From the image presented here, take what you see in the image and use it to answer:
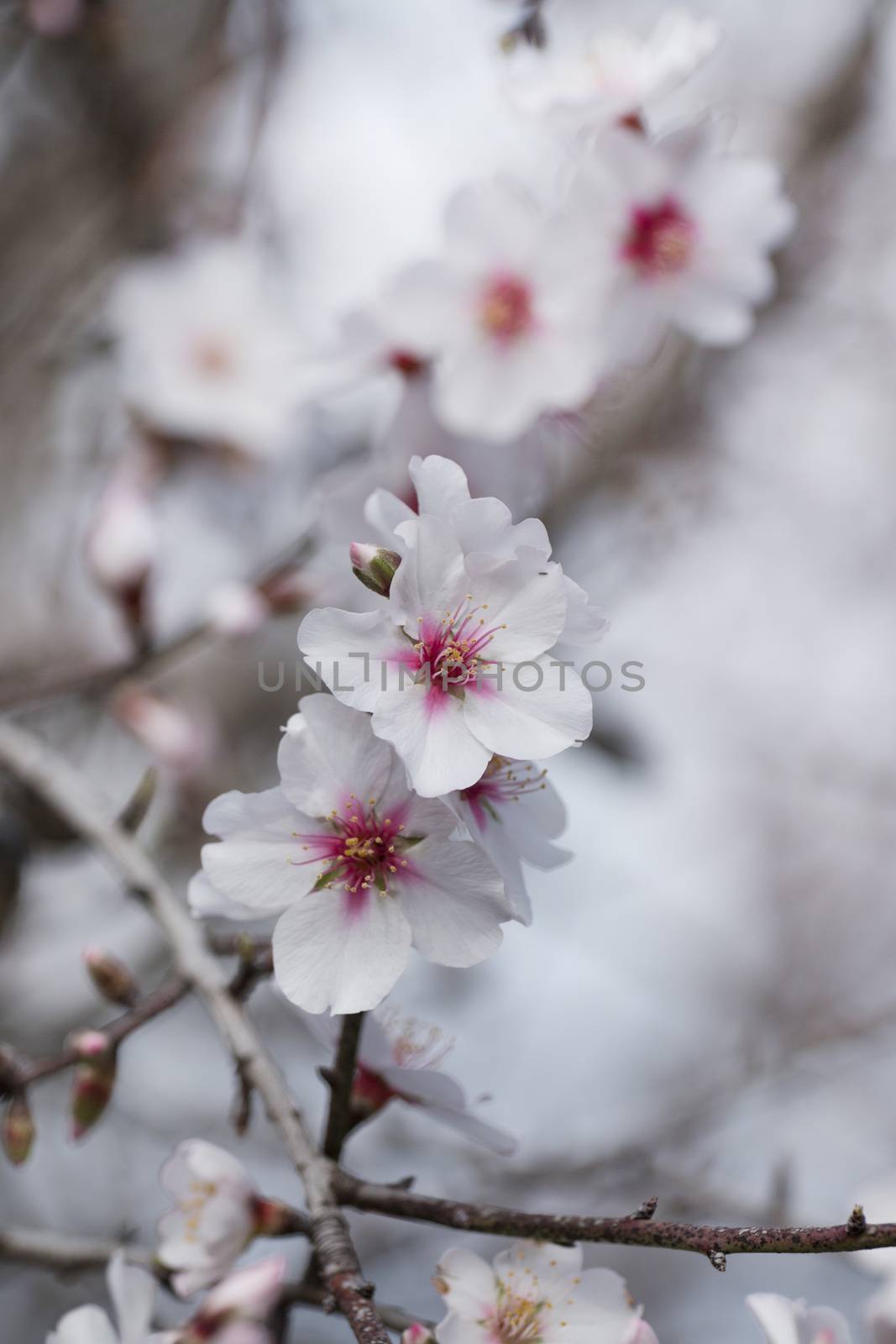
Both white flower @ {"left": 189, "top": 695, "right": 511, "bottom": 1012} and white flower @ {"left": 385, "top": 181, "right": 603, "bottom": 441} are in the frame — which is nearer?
white flower @ {"left": 189, "top": 695, "right": 511, "bottom": 1012}

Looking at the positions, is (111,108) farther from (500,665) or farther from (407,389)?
(500,665)

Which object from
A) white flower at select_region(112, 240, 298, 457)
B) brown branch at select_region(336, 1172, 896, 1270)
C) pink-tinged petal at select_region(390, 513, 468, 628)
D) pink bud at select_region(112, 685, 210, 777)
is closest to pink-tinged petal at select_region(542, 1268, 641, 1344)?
brown branch at select_region(336, 1172, 896, 1270)

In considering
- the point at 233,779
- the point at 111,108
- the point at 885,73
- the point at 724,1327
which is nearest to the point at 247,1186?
the point at 724,1327

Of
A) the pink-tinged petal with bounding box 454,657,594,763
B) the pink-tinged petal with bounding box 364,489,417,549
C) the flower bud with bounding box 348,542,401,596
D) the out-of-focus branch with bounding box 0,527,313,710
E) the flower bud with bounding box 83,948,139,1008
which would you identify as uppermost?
the out-of-focus branch with bounding box 0,527,313,710

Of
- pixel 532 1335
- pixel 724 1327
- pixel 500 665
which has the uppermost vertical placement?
pixel 500 665

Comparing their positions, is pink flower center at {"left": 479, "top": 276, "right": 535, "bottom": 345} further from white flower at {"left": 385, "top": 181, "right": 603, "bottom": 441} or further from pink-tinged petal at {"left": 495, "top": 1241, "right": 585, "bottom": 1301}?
pink-tinged petal at {"left": 495, "top": 1241, "right": 585, "bottom": 1301}

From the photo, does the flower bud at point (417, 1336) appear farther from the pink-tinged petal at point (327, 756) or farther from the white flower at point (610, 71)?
the white flower at point (610, 71)

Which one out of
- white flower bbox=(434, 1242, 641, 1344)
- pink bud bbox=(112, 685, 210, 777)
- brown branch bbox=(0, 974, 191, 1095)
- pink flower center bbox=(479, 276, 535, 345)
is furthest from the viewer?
pink bud bbox=(112, 685, 210, 777)
